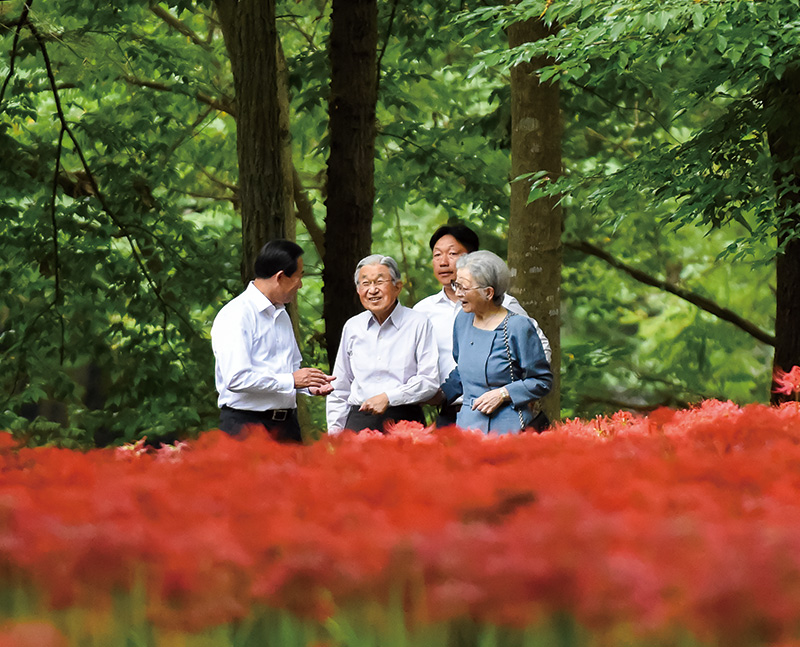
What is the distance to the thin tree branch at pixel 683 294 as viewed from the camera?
1266 cm

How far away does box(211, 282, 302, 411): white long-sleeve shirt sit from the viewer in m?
4.87

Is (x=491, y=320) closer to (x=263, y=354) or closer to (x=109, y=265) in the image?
(x=263, y=354)

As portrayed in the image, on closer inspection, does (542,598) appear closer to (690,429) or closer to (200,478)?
(200,478)

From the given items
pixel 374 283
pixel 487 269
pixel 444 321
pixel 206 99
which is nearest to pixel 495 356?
pixel 487 269

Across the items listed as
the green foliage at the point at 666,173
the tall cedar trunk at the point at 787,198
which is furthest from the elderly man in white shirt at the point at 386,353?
the tall cedar trunk at the point at 787,198

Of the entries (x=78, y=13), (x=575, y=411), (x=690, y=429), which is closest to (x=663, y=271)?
(x=575, y=411)

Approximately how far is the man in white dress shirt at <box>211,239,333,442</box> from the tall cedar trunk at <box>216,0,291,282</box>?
207 cm

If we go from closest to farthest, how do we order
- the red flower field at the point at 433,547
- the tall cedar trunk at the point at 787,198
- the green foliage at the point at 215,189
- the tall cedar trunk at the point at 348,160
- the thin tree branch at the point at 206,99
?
the red flower field at the point at 433,547 → the tall cedar trunk at the point at 787,198 → the tall cedar trunk at the point at 348,160 → the green foliage at the point at 215,189 → the thin tree branch at the point at 206,99

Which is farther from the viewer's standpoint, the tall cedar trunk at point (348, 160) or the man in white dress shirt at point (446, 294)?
the tall cedar trunk at point (348, 160)

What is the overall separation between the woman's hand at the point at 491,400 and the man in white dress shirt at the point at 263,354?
81cm

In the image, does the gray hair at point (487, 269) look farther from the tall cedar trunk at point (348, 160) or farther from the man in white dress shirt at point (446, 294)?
the tall cedar trunk at point (348, 160)

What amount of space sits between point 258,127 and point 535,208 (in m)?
2.44

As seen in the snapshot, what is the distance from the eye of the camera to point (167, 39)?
1135 cm

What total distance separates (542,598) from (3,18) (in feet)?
32.0
